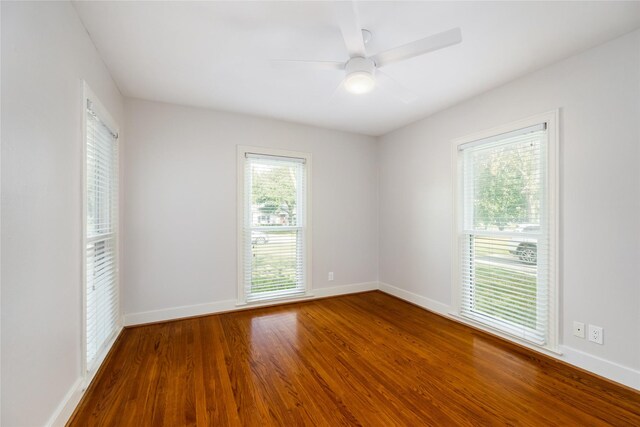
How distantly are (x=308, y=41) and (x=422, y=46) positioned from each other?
2.73 feet

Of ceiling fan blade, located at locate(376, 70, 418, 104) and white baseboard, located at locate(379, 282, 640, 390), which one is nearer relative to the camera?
white baseboard, located at locate(379, 282, 640, 390)

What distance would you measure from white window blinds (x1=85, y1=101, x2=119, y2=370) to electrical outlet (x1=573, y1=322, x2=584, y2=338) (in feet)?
11.9

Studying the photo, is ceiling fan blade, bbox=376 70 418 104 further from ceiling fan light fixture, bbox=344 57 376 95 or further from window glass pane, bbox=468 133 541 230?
window glass pane, bbox=468 133 541 230

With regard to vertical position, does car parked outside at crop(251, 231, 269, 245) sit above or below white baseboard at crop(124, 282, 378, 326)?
above

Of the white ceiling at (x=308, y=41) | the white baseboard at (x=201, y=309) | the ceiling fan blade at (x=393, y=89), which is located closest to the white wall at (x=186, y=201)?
the white baseboard at (x=201, y=309)

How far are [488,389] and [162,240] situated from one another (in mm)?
3309

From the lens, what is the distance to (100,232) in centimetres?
235

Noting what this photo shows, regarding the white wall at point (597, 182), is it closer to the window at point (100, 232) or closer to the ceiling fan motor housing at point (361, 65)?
the ceiling fan motor housing at point (361, 65)

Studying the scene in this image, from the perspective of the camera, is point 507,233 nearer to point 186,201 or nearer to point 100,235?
point 186,201

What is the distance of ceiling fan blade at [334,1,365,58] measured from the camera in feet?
4.45

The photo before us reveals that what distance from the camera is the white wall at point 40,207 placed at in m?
1.14

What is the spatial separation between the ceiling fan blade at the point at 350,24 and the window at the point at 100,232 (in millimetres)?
1749

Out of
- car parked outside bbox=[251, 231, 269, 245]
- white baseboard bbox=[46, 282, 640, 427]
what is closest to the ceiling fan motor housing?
car parked outside bbox=[251, 231, 269, 245]

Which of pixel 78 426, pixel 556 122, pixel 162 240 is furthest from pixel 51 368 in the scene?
pixel 556 122
